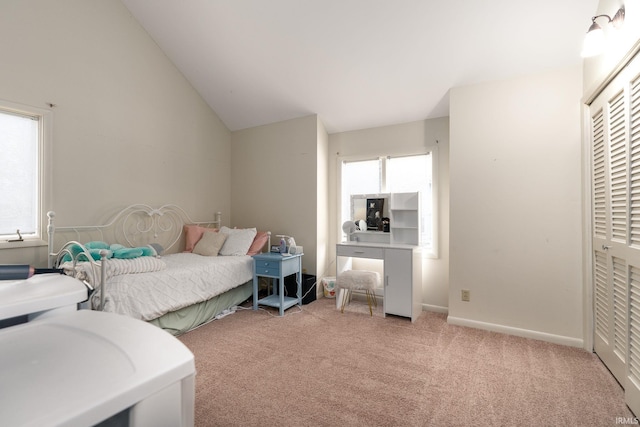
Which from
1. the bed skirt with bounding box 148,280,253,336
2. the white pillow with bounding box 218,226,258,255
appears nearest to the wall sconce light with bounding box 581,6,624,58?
the white pillow with bounding box 218,226,258,255

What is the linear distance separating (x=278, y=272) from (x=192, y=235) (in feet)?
4.32

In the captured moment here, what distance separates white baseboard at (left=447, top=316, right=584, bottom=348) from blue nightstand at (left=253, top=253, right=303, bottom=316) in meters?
1.64

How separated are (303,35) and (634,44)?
7.61ft

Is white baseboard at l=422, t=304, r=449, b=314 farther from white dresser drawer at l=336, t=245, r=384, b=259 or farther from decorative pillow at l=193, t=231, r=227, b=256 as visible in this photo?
decorative pillow at l=193, t=231, r=227, b=256

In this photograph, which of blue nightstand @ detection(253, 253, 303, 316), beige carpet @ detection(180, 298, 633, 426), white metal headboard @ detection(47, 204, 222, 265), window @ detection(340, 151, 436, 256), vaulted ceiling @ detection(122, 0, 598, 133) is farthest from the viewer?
window @ detection(340, 151, 436, 256)

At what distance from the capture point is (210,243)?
140 inches

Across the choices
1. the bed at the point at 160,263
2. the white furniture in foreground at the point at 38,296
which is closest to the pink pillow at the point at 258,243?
the bed at the point at 160,263

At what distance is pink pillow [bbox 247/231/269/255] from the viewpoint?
361 cm

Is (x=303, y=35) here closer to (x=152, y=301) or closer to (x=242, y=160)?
(x=242, y=160)

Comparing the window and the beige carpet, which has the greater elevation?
the window

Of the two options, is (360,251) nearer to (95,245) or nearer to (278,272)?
(278,272)

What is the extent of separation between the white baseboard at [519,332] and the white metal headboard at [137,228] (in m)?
3.29

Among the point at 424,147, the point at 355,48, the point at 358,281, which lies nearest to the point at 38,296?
the point at 358,281

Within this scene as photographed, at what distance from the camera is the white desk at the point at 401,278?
299cm
